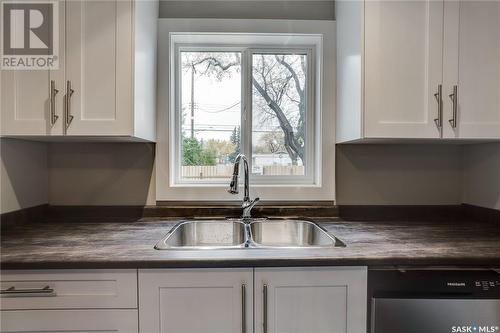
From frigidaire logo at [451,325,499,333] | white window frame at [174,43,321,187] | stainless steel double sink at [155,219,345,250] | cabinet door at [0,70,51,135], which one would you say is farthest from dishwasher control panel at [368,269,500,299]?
cabinet door at [0,70,51,135]

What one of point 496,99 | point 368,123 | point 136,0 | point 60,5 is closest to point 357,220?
point 368,123

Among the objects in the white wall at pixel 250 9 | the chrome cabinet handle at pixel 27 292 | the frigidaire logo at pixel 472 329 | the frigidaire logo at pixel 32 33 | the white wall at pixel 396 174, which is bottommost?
the frigidaire logo at pixel 472 329

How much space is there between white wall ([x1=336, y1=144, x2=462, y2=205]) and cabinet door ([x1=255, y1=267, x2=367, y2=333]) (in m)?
0.76

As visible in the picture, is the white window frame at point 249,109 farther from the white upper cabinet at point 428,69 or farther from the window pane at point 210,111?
the white upper cabinet at point 428,69

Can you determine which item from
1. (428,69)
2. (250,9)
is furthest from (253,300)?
(250,9)

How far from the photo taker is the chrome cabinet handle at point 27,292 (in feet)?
3.52

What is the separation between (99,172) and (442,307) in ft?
5.76

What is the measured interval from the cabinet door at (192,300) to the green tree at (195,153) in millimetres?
911

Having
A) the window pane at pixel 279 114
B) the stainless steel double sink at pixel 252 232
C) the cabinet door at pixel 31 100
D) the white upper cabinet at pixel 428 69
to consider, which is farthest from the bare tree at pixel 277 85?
the cabinet door at pixel 31 100

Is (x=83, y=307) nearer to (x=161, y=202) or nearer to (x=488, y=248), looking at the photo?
(x=161, y=202)

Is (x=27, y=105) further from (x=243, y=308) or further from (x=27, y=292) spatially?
(x=243, y=308)

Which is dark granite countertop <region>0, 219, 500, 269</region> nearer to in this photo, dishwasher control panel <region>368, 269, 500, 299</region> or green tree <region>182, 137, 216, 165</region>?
dishwasher control panel <region>368, 269, 500, 299</region>

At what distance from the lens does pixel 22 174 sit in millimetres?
1576

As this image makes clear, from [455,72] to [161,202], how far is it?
1635mm
